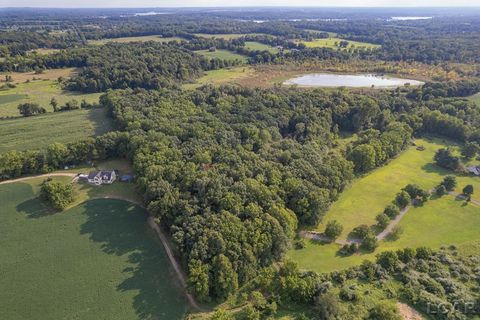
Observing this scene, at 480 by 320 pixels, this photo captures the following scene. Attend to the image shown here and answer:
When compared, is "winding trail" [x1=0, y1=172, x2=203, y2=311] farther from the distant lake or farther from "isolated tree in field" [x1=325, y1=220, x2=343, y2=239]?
the distant lake

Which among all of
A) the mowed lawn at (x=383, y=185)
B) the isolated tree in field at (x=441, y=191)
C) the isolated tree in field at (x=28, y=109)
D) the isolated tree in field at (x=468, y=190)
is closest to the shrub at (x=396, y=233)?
the mowed lawn at (x=383, y=185)

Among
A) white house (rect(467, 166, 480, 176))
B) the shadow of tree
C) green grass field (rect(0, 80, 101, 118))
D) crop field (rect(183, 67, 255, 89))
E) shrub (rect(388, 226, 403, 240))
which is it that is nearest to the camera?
the shadow of tree

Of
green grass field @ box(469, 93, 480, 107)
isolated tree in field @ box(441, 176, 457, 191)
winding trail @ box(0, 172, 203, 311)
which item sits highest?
green grass field @ box(469, 93, 480, 107)

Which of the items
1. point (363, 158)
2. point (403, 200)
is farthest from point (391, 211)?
point (363, 158)

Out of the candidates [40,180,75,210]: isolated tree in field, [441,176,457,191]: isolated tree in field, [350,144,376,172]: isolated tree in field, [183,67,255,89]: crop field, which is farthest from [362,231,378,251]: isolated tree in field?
[183,67,255,89]: crop field

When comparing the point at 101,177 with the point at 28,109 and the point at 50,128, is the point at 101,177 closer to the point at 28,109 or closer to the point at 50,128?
the point at 50,128

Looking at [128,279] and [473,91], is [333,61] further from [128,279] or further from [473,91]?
[128,279]
